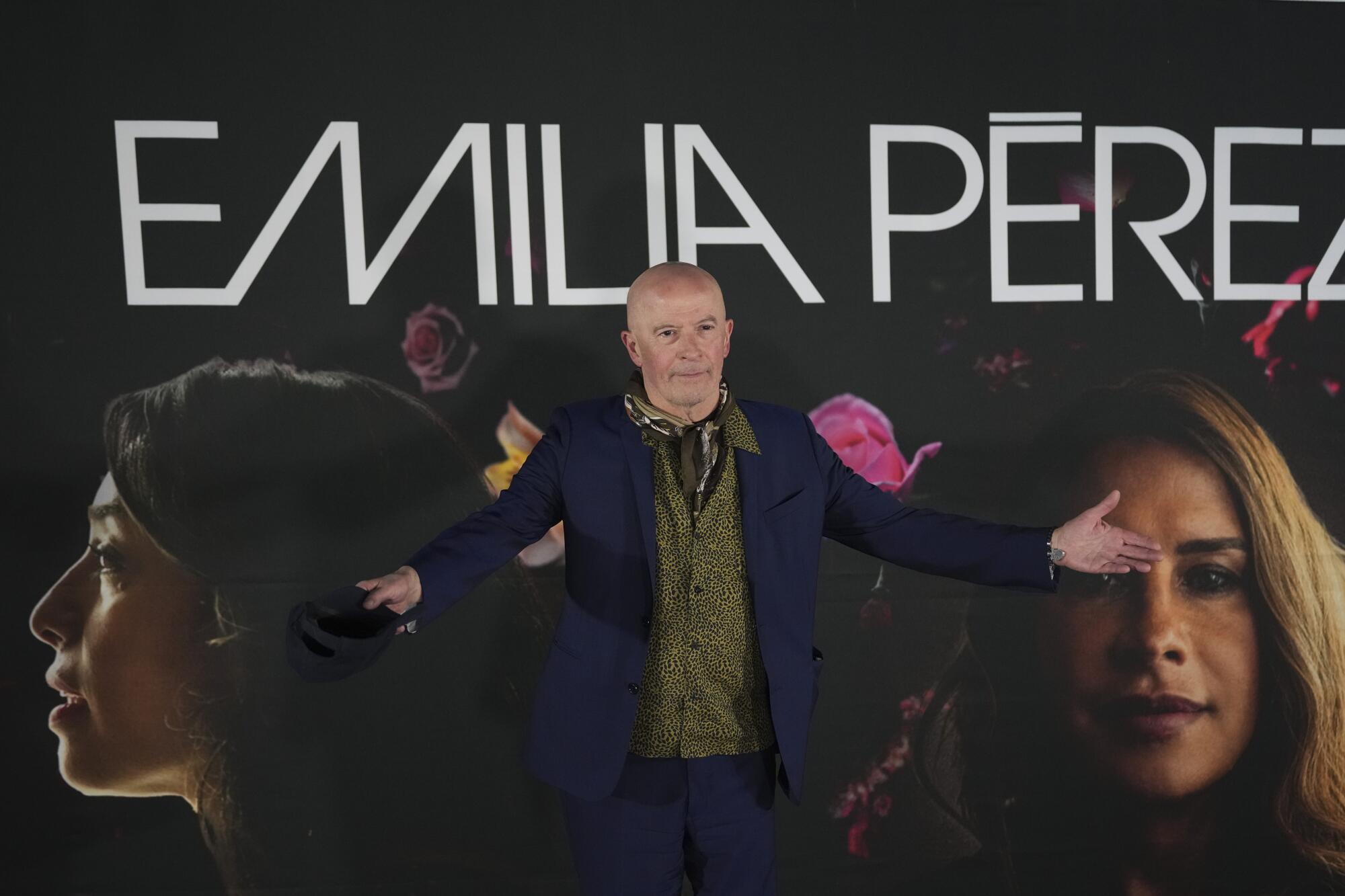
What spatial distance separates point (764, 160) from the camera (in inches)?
104

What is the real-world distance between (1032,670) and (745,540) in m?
1.34

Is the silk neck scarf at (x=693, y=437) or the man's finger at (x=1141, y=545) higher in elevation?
the silk neck scarf at (x=693, y=437)

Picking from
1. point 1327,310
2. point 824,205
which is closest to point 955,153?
point 824,205

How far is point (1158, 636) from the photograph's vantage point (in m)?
2.75

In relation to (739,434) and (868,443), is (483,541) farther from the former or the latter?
(868,443)

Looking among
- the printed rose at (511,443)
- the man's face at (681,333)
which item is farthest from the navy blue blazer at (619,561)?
the printed rose at (511,443)

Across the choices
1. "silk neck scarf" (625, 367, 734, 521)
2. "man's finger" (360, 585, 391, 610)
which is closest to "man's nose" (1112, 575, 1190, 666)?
"silk neck scarf" (625, 367, 734, 521)

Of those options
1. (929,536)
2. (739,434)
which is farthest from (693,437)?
(929,536)

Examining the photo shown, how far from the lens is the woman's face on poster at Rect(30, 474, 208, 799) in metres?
2.58

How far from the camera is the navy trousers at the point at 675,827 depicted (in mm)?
1818

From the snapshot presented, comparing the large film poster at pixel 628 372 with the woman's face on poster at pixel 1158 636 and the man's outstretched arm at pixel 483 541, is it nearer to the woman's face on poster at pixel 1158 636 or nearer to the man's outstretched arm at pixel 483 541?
the woman's face on poster at pixel 1158 636

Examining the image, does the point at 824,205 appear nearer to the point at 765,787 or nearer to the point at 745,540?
the point at 745,540

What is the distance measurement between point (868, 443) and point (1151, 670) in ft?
3.24

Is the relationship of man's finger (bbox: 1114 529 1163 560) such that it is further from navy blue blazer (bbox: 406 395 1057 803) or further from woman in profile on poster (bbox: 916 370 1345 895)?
woman in profile on poster (bbox: 916 370 1345 895)
